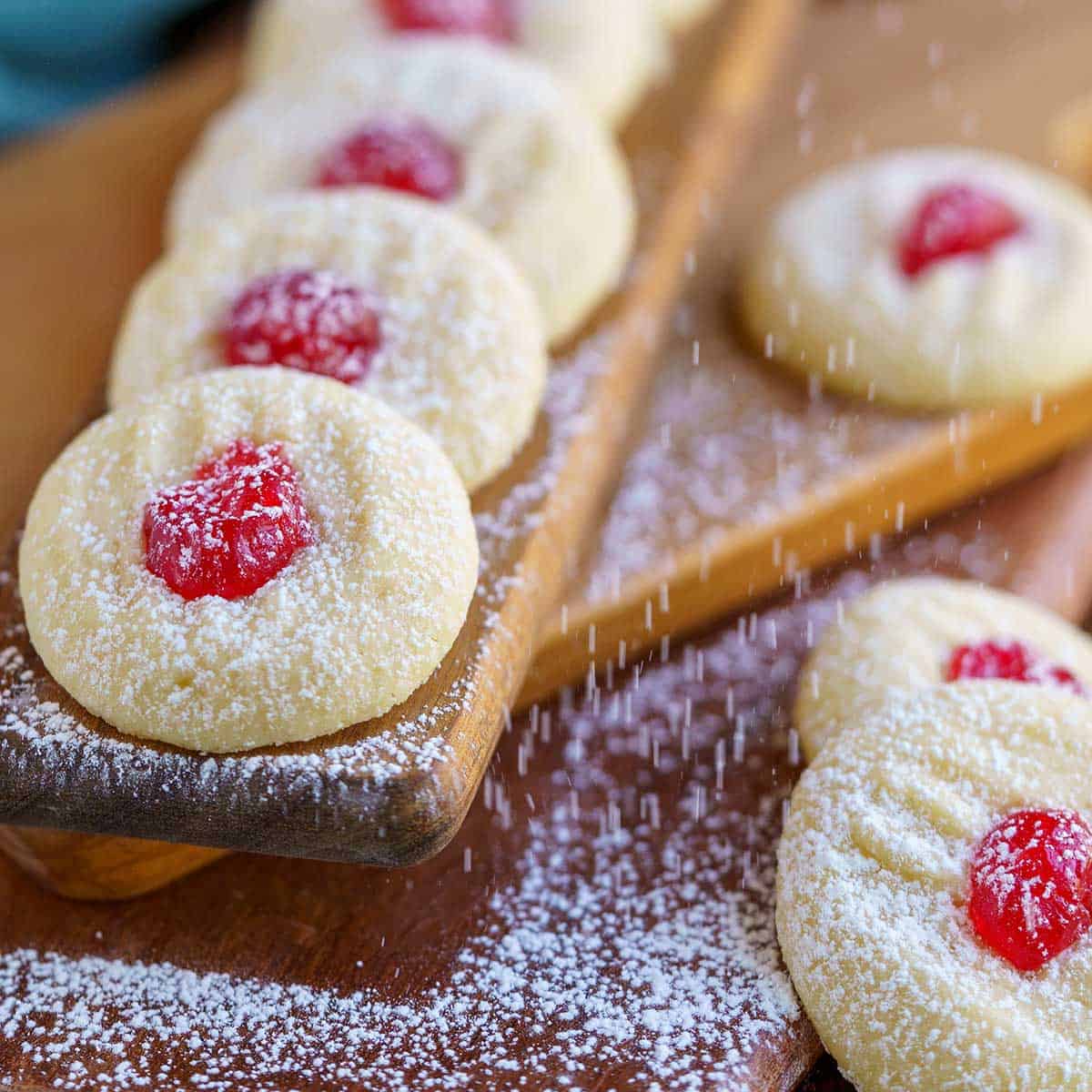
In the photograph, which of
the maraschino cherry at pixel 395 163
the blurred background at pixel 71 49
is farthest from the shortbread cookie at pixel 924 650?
the blurred background at pixel 71 49

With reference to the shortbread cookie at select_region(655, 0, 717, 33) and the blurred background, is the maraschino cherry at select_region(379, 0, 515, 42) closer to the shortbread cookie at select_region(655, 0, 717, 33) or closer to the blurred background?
the shortbread cookie at select_region(655, 0, 717, 33)

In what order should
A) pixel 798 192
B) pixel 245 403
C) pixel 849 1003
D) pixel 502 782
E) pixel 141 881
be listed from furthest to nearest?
pixel 798 192 → pixel 502 782 → pixel 141 881 → pixel 245 403 → pixel 849 1003

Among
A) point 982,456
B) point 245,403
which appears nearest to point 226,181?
point 245,403

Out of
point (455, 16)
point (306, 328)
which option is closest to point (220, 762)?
point (306, 328)

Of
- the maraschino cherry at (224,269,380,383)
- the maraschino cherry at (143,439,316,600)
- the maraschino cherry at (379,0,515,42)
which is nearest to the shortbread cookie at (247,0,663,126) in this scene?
the maraschino cherry at (379,0,515,42)

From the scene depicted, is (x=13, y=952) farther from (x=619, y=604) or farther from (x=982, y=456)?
(x=982, y=456)
